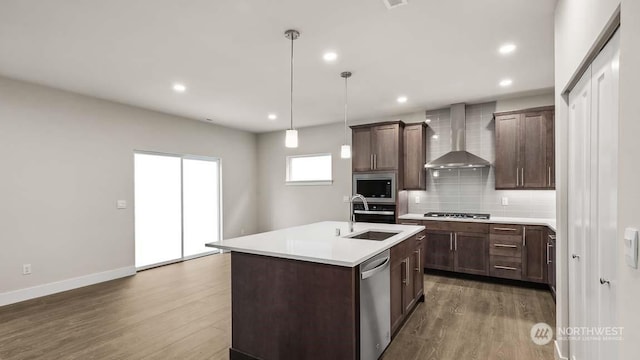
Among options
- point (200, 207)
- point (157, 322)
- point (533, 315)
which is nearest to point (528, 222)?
point (533, 315)

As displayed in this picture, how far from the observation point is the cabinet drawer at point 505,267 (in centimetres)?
417

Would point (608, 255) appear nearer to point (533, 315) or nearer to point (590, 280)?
point (590, 280)

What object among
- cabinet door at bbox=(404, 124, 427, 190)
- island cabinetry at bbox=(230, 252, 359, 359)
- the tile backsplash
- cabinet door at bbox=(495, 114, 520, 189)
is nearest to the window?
cabinet door at bbox=(404, 124, 427, 190)

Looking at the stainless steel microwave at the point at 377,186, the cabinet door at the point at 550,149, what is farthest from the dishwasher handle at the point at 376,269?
the cabinet door at the point at 550,149

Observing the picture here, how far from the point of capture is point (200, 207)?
20.5 feet

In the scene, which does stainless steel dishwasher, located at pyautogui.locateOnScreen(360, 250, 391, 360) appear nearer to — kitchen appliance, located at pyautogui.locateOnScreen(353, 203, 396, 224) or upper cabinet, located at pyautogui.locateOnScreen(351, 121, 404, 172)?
kitchen appliance, located at pyautogui.locateOnScreen(353, 203, 396, 224)

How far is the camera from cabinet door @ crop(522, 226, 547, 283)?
4.01 meters

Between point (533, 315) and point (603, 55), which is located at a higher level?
point (603, 55)

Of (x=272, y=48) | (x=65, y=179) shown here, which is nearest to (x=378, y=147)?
(x=272, y=48)

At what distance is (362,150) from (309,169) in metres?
1.76

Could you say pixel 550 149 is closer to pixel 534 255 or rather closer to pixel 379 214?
pixel 534 255

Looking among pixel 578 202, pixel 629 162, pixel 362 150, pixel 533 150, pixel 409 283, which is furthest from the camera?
pixel 362 150

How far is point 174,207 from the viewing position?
573 cm

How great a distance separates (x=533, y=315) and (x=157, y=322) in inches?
157
